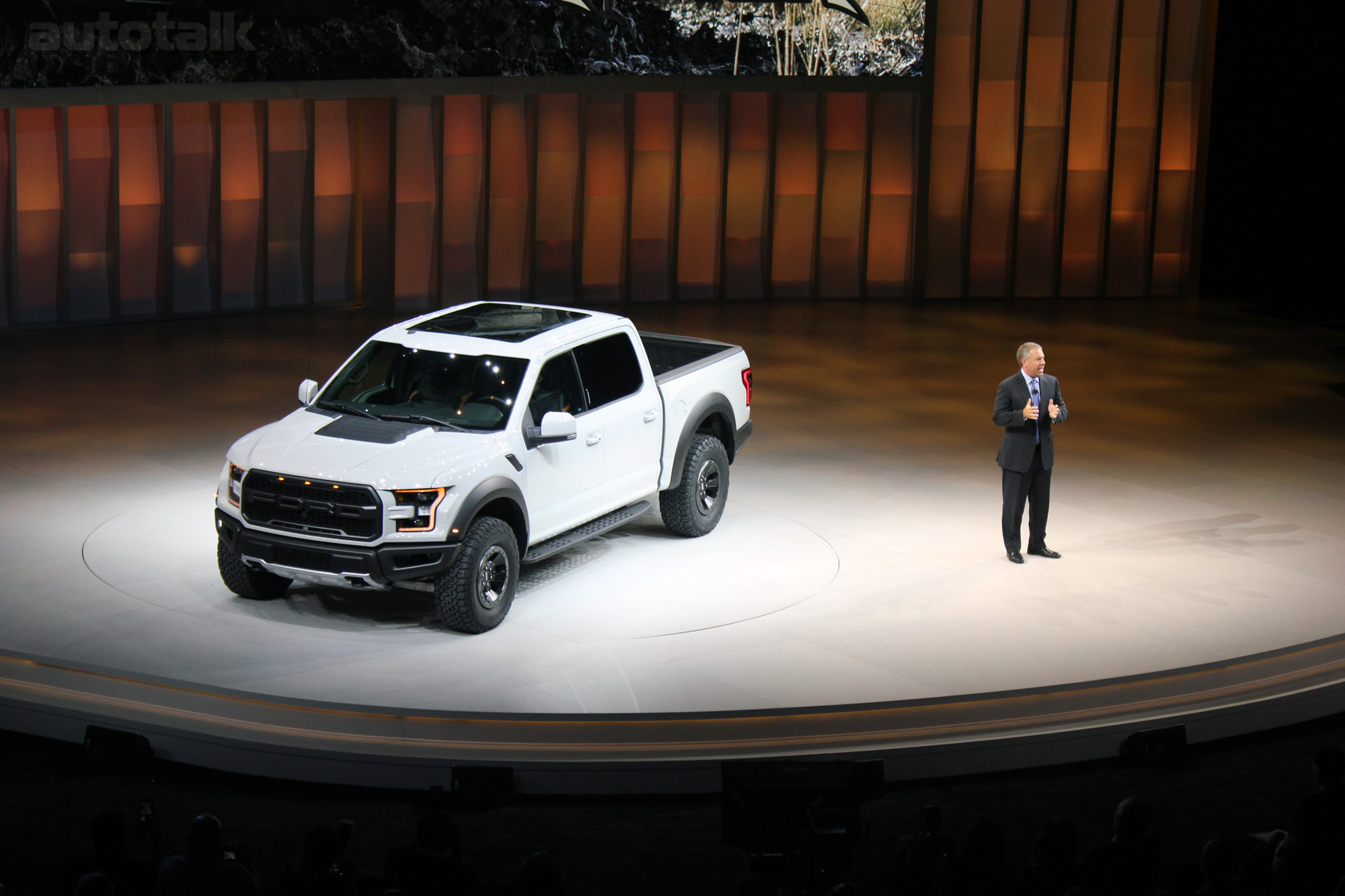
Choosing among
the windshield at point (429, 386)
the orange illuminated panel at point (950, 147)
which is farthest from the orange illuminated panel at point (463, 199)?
the windshield at point (429, 386)

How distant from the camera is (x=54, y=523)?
11.9m

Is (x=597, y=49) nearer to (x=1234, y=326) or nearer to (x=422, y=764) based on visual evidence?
(x=1234, y=326)

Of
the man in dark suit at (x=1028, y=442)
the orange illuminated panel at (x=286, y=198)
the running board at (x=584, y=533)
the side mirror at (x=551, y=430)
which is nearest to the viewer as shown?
the side mirror at (x=551, y=430)

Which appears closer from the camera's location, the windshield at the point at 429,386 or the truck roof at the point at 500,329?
the windshield at the point at 429,386

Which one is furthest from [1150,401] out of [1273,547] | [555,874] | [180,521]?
[555,874]

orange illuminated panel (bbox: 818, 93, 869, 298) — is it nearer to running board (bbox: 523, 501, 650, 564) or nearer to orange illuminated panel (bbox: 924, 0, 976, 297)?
orange illuminated panel (bbox: 924, 0, 976, 297)

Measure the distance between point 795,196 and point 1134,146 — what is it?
5.21 m

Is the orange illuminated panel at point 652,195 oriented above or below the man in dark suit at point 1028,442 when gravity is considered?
above

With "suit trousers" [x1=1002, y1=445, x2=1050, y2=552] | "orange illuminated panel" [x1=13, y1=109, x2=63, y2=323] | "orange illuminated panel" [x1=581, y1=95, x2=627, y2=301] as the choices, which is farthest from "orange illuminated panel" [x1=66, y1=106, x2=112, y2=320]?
"suit trousers" [x1=1002, y1=445, x2=1050, y2=552]

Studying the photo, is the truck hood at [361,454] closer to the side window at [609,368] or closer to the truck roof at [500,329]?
the truck roof at [500,329]

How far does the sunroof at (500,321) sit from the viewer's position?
1096 centimetres

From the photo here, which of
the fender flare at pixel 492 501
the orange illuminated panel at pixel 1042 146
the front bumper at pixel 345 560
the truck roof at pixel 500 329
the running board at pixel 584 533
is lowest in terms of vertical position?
the running board at pixel 584 533

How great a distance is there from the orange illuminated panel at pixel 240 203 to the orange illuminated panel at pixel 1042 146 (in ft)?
36.5

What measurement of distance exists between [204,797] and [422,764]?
3.68ft
